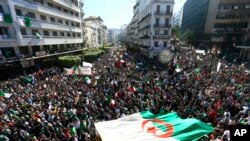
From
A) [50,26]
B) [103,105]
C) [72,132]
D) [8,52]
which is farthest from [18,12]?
[72,132]

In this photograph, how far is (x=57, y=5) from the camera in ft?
124

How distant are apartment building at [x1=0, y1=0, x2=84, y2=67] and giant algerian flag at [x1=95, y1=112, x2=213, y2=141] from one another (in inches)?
847

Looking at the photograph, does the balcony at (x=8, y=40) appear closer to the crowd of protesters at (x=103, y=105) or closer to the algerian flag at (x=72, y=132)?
the crowd of protesters at (x=103, y=105)

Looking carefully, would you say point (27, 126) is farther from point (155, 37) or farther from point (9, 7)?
point (155, 37)

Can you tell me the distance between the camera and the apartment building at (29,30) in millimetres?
22797

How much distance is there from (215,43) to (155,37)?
24603 mm

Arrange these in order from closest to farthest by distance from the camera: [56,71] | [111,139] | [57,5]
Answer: [111,139] < [56,71] < [57,5]

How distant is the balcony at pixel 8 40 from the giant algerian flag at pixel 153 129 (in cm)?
2175

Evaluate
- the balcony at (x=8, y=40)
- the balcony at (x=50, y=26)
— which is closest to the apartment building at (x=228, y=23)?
the balcony at (x=50, y=26)

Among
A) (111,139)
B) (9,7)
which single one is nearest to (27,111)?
(111,139)

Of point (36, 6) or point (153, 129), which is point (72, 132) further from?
point (36, 6)

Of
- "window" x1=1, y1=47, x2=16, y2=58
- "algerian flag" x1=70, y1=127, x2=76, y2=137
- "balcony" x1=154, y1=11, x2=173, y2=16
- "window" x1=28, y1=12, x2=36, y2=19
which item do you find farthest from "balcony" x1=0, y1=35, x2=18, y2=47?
"balcony" x1=154, y1=11, x2=173, y2=16

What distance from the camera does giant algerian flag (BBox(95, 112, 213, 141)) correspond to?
279 inches

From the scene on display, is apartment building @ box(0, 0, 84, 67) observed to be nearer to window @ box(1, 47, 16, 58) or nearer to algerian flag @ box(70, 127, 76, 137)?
window @ box(1, 47, 16, 58)
